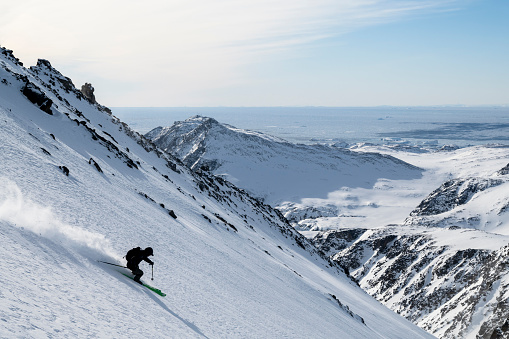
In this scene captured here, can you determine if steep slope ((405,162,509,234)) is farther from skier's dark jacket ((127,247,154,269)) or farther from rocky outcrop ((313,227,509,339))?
skier's dark jacket ((127,247,154,269))

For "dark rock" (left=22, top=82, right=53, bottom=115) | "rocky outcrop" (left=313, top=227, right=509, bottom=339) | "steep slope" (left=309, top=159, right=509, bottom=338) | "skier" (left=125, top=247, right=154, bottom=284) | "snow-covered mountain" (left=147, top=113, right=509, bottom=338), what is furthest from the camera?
"snow-covered mountain" (left=147, top=113, right=509, bottom=338)

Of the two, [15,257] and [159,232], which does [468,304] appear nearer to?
[159,232]

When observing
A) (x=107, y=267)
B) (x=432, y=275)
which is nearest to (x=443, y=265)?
(x=432, y=275)

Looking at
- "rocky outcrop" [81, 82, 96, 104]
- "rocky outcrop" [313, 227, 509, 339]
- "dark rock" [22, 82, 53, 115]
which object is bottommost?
"rocky outcrop" [313, 227, 509, 339]

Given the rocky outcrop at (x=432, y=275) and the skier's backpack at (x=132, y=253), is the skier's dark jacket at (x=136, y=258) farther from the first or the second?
the rocky outcrop at (x=432, y=275)

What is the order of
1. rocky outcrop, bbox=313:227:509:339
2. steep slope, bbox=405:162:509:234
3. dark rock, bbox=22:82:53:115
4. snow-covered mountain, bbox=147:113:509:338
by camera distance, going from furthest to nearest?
steep slope, bbox=405:162:509:234
snow-covered mountain, bbox=147:113:509:338
rocky outcrop, bbox=313:227:509:339
dark rock, bbox=22:82:53:115

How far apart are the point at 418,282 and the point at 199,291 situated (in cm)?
9358

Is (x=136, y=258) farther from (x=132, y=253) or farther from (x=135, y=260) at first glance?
(x=132, y=253)

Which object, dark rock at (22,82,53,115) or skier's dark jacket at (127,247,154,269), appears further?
dark rock at (22,82,53,115)

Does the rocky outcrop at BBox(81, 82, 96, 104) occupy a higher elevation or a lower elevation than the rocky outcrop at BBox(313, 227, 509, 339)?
higher

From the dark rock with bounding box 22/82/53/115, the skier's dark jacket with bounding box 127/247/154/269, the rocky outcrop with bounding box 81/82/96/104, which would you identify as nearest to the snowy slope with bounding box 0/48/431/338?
the skier's dark jacket with bounding box 127/247/154/269

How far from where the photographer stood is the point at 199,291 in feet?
39.4

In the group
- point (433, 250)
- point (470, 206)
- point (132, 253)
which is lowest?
point (433, 250)

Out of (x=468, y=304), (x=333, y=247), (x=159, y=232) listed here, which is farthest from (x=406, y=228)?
(x=159, y=232)
